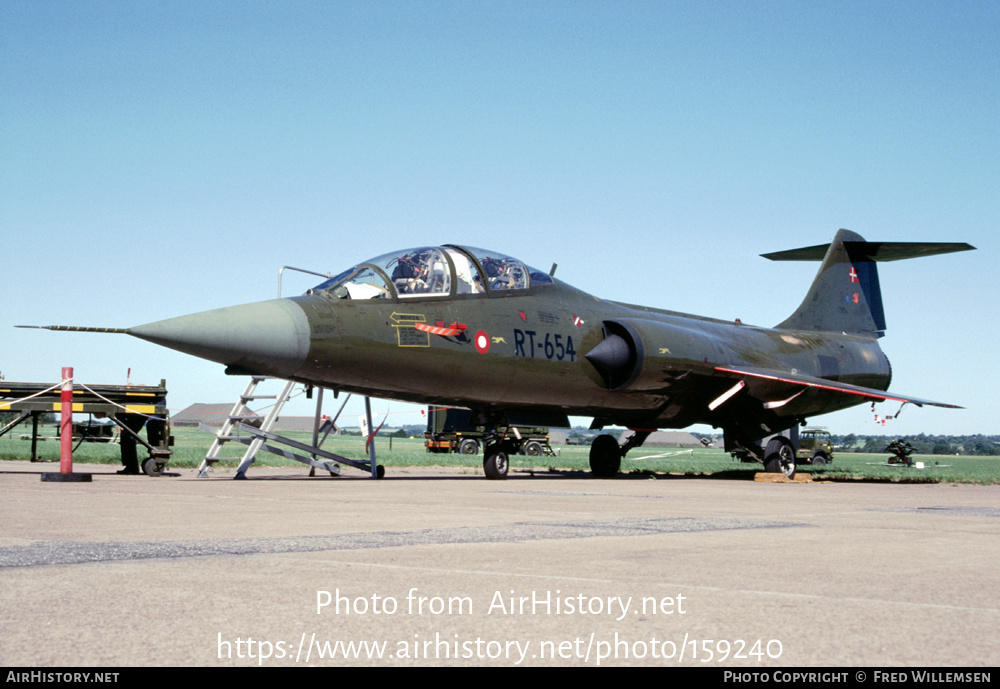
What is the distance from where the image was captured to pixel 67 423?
43.0 feet

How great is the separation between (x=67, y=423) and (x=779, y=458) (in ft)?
43.8

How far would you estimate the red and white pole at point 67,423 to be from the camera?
42.4 ft

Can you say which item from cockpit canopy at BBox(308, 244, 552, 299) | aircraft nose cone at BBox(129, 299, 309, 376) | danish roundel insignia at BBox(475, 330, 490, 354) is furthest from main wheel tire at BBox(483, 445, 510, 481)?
aircraft nose cone at BBox(129, 299, 309, 376)

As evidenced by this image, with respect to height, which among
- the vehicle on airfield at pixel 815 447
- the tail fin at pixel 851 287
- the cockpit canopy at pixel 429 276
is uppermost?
the tail fin at pixel 851 287

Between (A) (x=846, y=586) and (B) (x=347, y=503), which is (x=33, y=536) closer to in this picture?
(B) (x=347, y=503)

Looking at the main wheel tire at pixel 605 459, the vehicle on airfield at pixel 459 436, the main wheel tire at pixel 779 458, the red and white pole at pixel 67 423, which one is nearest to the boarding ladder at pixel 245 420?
the red and white pole at pixel 67 423

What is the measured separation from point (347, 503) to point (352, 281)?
17.4ft

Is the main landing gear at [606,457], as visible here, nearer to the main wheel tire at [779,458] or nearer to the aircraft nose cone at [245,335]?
the main wheel tire at [779,458]

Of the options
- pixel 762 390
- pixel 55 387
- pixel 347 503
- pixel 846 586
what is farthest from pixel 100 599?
pixel 762 390

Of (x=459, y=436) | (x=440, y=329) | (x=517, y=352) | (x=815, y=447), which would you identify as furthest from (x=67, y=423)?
(x=815, y=447)

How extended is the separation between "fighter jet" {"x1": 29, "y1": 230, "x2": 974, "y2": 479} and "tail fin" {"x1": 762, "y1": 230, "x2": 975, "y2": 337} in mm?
1599

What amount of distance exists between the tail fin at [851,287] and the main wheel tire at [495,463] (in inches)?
443

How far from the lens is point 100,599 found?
3.71m

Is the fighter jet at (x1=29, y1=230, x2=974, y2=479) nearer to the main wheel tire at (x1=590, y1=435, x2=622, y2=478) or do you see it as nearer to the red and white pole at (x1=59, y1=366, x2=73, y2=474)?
the main wheel tire at (x1=590, y1=435, x2=622, y2=478)
